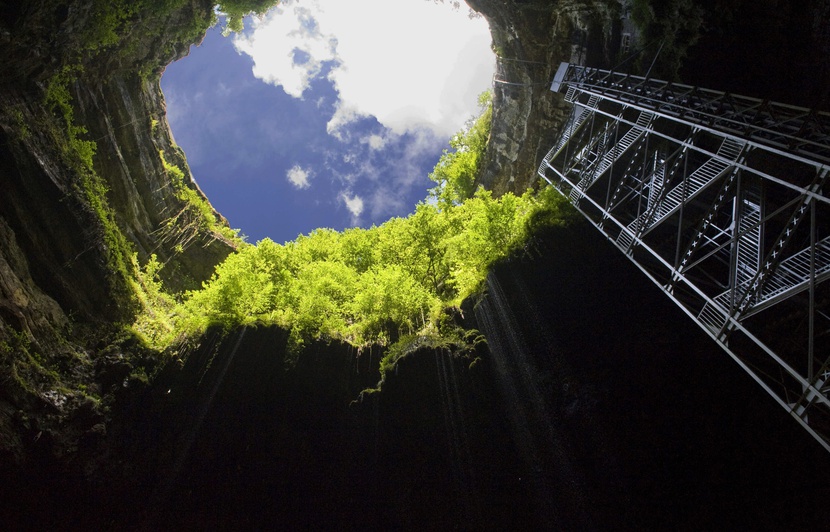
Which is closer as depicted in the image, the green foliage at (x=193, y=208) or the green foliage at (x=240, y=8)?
the green foliage at (x=240, y=8)

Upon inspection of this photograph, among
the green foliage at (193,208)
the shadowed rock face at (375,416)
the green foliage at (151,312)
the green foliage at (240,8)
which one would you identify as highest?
the green foliage at (240,8)

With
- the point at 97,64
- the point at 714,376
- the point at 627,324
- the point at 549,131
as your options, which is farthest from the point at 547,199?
the point at 97,64

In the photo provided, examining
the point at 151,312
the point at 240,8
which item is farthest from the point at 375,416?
the point at 240,8

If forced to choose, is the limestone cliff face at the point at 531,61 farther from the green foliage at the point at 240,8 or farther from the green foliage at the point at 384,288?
the green foliage at the point at 240,8

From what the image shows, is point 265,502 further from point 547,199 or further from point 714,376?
point 547,199

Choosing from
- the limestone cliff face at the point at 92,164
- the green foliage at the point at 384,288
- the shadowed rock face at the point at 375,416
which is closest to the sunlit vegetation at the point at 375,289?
the green foliage at the point at 384,288

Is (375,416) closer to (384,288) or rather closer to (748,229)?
(384,288)
